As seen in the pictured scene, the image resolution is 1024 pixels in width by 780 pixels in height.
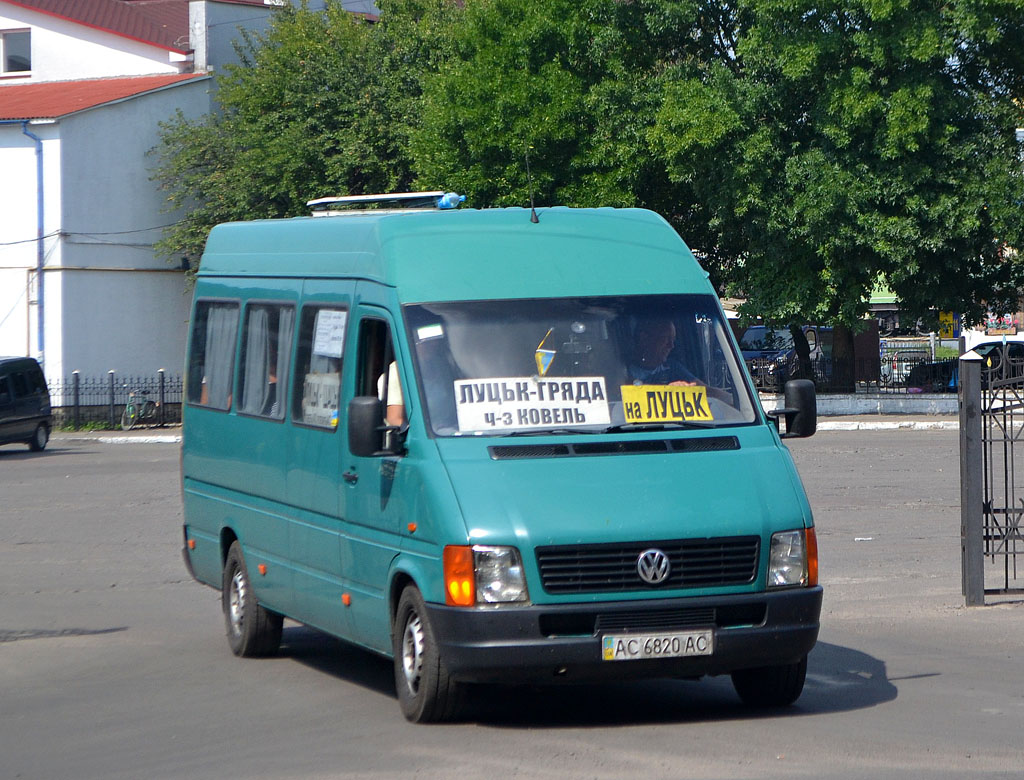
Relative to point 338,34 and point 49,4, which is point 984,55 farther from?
point 49,4

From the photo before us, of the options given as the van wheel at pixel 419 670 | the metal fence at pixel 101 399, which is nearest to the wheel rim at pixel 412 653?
the van wheel at pixel 419 670

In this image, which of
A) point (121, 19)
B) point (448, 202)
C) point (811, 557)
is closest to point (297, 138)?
point (121, 19)

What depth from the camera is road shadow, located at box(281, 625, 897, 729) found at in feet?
23.0

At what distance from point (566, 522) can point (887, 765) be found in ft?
5.27

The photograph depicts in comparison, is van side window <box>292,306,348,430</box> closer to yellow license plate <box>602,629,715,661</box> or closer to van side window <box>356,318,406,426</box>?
van side window <box>356,318,406,426</box>

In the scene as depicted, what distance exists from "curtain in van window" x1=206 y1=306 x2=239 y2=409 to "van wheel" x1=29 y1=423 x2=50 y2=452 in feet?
71.3

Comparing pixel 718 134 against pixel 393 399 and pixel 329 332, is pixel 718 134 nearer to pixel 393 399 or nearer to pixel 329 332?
pixel 329 332

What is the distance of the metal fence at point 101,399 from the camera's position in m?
38.0

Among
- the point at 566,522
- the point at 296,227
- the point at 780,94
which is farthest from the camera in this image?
the point at 780,94

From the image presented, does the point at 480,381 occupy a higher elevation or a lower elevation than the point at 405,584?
higher

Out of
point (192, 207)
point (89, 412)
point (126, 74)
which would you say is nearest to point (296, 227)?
point (89, 412)

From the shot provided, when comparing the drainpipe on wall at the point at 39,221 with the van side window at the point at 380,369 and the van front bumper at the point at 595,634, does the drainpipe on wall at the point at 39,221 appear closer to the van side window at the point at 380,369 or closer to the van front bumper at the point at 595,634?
the van side window at the point at 380,369

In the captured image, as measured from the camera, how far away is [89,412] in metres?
38.2

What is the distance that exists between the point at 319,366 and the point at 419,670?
6.46ft
